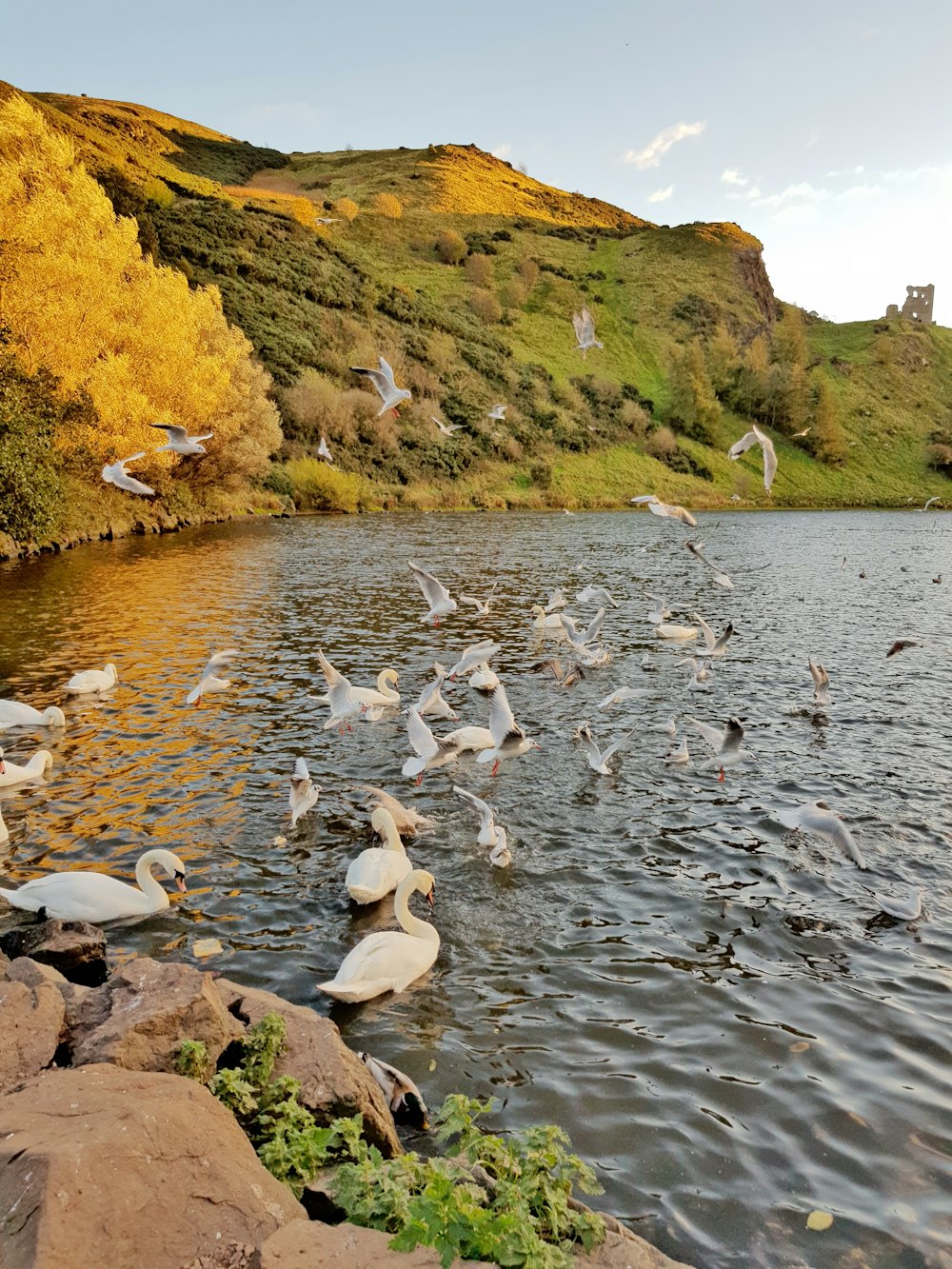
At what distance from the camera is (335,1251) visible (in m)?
3.08

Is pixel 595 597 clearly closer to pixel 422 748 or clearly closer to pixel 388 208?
pixel 422 748

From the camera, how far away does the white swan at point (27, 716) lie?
11820 millimetres

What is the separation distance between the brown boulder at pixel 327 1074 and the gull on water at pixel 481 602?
13.6 m

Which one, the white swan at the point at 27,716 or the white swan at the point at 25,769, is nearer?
the white swan at the point at 25,769

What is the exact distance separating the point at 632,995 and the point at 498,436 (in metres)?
69.7

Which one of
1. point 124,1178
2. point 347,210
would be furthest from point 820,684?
point 347,210

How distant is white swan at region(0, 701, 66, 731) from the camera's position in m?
11.8

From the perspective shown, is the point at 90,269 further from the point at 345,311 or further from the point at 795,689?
the point at 345,311

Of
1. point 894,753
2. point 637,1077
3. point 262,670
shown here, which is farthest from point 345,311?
point 637,1077

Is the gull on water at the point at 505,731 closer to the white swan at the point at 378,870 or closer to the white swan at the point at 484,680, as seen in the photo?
the white swan at the point at 378,870

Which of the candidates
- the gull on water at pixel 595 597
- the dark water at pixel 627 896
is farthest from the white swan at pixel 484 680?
the gull on water at pixel 595 597

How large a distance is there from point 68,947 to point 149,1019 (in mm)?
2346

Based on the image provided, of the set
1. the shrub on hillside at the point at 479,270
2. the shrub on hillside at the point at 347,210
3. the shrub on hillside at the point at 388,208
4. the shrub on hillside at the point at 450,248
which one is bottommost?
the shrub on hillside at the point at 479,270

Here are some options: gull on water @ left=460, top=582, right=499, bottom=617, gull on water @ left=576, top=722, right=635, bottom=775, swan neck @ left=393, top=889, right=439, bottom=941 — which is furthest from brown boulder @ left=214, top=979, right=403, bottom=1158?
gull on water @ left=460, top=582, right=499, bottom=617
